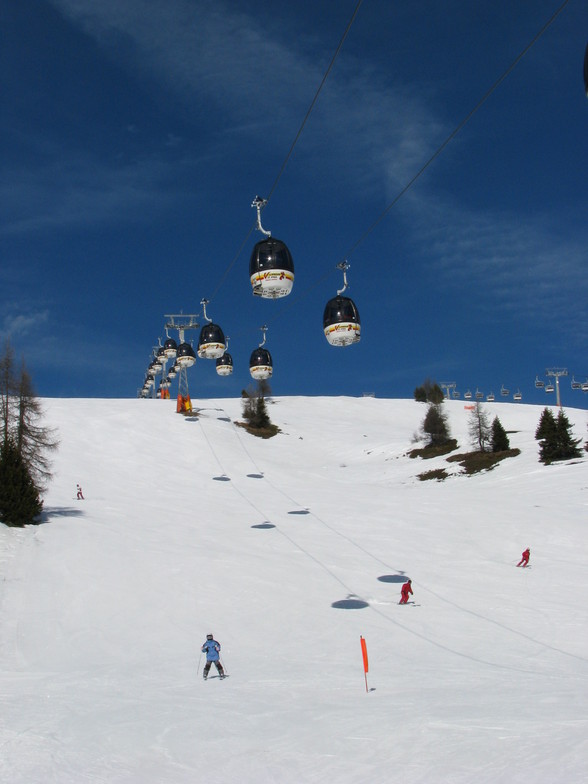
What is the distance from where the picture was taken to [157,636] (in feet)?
55.8

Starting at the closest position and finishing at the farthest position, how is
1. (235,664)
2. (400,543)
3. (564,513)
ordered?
(235,664) < (400,543) < (564,513)

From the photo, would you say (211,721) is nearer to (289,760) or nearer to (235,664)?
(289,760)

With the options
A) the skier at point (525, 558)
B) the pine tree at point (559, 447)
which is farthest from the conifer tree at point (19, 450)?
the pine tree at point (559, 447)

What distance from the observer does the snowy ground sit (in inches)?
309

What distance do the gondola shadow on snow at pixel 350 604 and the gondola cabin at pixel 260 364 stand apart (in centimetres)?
1366

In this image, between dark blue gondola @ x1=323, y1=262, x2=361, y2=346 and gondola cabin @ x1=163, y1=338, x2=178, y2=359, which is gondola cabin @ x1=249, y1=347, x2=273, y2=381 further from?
gondola cabin @ x1=163, y1=338, x2=178, y2=359

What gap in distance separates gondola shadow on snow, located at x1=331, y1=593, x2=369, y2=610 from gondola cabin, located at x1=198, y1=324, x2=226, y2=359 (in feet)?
41.7

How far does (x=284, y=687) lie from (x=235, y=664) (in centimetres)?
272

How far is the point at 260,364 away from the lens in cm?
3147

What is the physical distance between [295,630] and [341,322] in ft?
27.8

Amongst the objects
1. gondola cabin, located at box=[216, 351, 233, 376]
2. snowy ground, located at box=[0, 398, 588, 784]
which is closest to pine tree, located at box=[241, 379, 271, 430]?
snowy ground, located at box=[0, 398, 588, 784]

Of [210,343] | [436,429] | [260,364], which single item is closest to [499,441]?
[436,429]

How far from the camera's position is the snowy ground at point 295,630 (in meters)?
7.84

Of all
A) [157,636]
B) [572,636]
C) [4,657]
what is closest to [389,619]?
[572,636]
